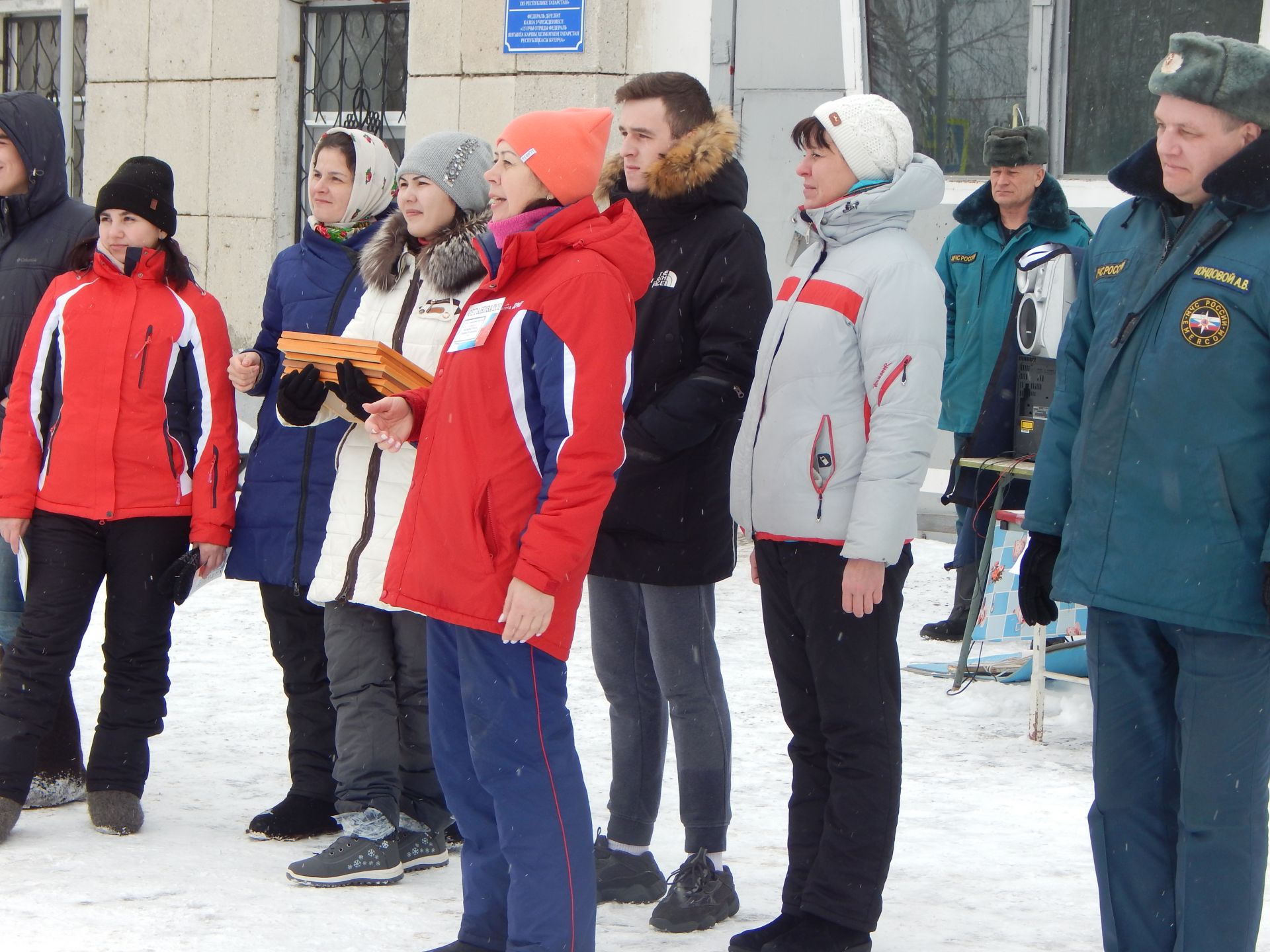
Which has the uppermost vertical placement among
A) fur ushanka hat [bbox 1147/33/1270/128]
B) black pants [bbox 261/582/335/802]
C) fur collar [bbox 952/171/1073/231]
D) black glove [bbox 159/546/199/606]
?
fur collar [bbox 952/171/1073/231]

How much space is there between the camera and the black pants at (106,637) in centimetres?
410

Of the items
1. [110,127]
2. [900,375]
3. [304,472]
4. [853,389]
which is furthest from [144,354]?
[110,127]

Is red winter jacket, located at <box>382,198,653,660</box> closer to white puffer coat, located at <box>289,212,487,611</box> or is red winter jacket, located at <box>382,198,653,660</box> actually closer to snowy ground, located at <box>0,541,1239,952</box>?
white puffer coat, located at <box>289,212,487,611</box>

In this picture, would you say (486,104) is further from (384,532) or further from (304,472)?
(384,532)

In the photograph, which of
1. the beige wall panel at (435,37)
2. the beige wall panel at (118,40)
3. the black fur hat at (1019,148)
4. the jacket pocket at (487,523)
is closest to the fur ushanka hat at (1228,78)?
the jacket pocket at (487,523)

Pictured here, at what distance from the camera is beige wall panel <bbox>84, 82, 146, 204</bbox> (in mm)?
10039

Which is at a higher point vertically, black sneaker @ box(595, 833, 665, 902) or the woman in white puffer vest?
the woman in white puffer vest

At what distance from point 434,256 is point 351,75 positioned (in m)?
6.32

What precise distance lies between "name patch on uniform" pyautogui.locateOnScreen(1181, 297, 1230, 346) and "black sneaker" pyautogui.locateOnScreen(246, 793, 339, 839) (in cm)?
244

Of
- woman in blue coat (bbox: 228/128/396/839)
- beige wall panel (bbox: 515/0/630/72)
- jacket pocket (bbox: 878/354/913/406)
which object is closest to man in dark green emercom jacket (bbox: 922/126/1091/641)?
beige wall panel (bbox: 515/0/630/72)

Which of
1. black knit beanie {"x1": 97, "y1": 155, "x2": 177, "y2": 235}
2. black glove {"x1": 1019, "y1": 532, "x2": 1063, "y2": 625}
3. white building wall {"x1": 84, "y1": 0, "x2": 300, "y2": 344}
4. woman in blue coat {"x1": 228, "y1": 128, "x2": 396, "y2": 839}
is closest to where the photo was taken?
black glove {"x1": 1019, "y1": 532, "x2": 1063, "y2": 625}

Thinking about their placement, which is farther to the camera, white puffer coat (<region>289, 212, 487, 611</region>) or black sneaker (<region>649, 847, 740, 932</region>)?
white puffer coat (<region>289, 212, 487, 611</region>)

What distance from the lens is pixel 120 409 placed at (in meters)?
4.11

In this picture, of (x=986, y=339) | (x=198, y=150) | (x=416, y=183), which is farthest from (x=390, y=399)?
(x=198, y=150)
